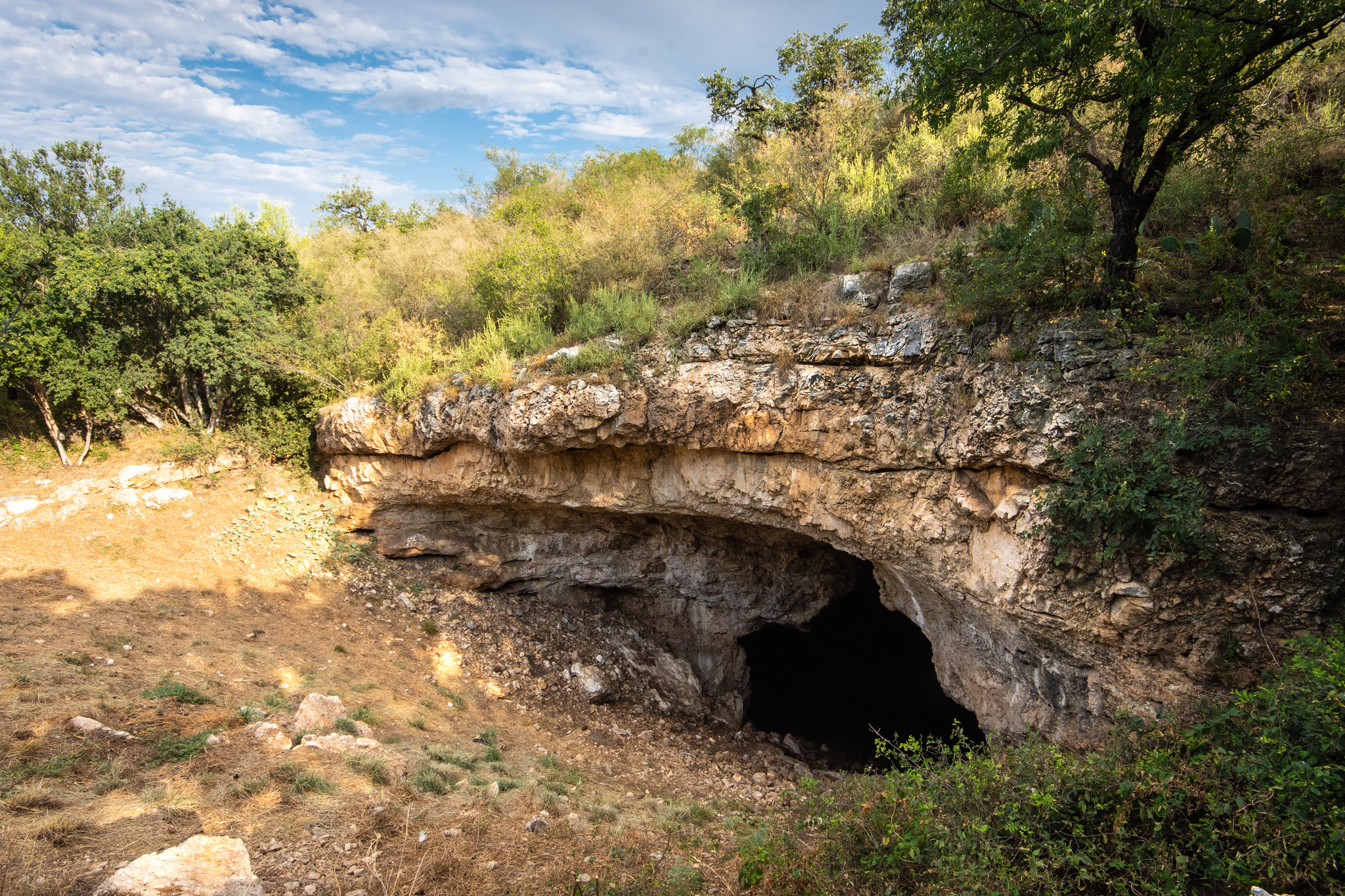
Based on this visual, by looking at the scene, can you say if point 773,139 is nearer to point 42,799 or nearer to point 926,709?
point 926,709

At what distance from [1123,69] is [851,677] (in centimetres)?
1126

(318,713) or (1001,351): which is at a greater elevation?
(1001,351)

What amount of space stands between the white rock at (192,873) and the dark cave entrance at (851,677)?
864 cm

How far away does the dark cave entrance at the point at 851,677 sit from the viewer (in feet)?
37.0

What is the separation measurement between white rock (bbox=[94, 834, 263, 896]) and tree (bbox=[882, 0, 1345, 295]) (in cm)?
841

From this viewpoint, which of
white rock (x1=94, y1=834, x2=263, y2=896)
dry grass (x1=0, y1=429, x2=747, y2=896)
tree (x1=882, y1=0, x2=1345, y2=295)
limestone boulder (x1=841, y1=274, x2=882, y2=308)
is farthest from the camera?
limestone boulder (x1=841, y1=274, x2=882, y2=308)

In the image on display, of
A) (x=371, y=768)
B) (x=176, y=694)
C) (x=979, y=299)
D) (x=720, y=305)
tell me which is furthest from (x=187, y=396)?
(x=979, y=299)

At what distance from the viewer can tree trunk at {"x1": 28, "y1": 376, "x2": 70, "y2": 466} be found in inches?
434

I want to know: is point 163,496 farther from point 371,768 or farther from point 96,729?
point 371,768

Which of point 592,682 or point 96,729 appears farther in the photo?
point 592,682

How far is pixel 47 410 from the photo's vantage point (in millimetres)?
11094

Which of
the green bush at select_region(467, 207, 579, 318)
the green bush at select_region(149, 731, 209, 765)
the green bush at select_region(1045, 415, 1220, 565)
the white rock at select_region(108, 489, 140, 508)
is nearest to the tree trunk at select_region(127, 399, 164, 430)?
the white rock at select_region(108, 489, 140, 508)

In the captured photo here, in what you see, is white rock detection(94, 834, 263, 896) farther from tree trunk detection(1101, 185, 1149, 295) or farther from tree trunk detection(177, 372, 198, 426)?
tree trunk detection(177, 372, 198, 426)

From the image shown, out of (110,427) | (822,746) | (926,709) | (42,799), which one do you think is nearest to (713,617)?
(822,746)
